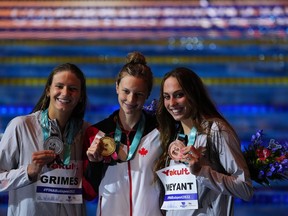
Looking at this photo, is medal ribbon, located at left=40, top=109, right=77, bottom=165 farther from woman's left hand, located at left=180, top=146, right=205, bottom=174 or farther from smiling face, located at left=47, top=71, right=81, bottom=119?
woman's left hand, located at left=180, top=146, right=205, bottom=174

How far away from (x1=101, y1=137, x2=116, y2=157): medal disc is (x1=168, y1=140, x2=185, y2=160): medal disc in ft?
0.83

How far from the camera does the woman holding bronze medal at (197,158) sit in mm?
2697

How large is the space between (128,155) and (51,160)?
343 millimetres

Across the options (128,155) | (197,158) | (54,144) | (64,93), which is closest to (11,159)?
(54,144)

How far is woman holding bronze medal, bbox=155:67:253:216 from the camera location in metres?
2.70

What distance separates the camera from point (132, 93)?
2.89 metres

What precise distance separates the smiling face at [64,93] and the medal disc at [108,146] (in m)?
0.26

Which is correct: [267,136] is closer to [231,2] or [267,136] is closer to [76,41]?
[231,2]

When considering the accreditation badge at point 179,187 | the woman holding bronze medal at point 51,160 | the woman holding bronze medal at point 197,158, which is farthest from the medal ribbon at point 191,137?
the woman holding bronze medal at point 51,160

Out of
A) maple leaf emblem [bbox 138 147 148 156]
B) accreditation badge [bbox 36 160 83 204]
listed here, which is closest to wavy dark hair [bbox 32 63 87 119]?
accreditation badge [bbox 36 160 83 204]

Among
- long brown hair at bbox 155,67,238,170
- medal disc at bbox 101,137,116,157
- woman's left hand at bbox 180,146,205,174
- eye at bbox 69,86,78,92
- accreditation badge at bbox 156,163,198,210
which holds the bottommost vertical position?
accreditation badge at bbox 156,163,198,210

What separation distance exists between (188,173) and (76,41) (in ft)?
15.2

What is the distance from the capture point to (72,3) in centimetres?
722

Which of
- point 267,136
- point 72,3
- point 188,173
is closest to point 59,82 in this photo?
point 188,173
